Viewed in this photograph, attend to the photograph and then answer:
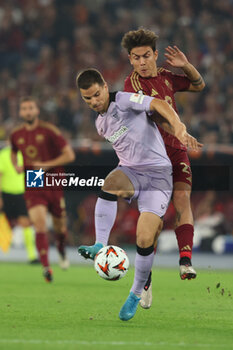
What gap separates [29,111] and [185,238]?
14.9 ft

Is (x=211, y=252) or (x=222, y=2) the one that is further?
(x=222, y=2)

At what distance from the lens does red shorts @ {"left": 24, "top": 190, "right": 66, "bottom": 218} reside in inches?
417

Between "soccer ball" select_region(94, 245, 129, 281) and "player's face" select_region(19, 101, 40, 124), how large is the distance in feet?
15.5

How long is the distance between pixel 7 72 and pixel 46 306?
41.1ft

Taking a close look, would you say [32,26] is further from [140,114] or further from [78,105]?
[140,114]

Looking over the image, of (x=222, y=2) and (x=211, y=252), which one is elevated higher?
(x=222, y=2)

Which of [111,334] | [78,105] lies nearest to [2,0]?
[78,105]

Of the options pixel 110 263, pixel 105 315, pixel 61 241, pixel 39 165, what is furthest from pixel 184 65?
pixel 61 241

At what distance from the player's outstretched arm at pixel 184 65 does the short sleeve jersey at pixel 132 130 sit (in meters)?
0.74

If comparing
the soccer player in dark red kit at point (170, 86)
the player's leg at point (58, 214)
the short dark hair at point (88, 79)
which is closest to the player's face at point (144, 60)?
the soccer player in dark red kit at point (170, 86)

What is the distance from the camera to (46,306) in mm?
7473

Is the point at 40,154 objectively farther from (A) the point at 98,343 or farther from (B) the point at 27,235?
(A) the point at 98,343

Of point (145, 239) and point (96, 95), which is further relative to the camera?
point (145, 239)

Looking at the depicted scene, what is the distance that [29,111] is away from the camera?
35.2 feet
